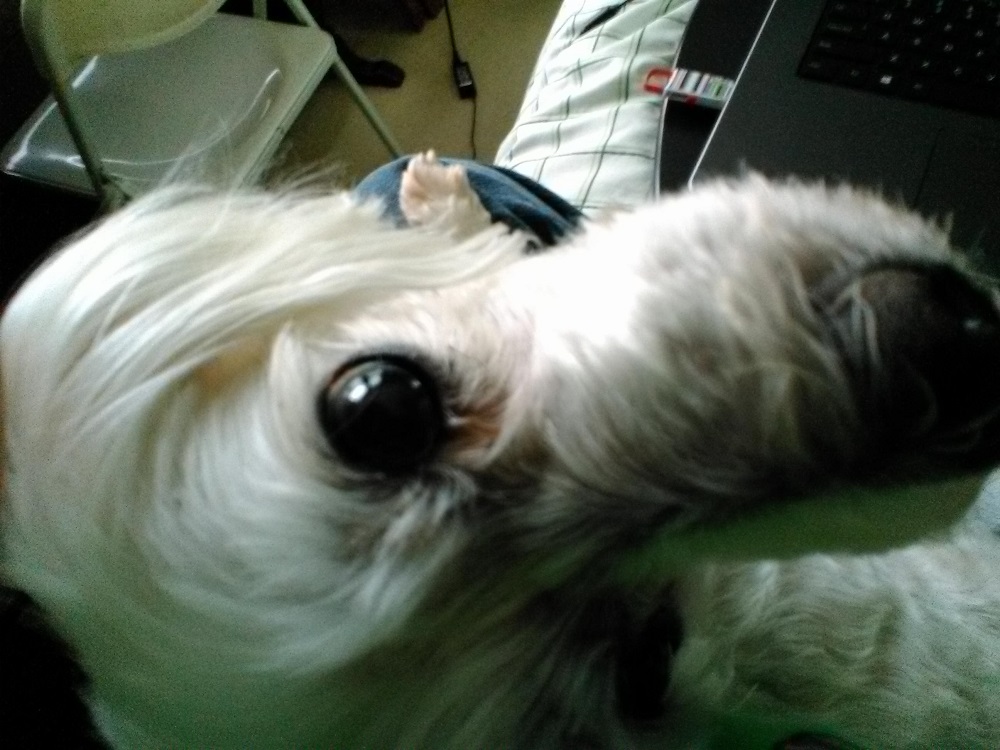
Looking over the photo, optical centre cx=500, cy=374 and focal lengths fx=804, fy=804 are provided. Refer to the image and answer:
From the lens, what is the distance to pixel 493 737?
0.47 m

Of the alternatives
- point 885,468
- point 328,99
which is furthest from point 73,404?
point 328,99

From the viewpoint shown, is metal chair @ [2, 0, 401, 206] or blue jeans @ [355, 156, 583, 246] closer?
blue jeans @ [355, 156, 583, 246]

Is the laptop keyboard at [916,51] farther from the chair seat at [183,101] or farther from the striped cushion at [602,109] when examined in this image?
the chair seat at [183,101]

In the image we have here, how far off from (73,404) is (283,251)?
16 centimetres

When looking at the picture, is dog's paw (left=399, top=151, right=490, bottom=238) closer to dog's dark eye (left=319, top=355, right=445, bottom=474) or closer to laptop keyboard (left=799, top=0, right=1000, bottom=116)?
dog's dark eye (left=319, top=355, right=445, bottom=474)

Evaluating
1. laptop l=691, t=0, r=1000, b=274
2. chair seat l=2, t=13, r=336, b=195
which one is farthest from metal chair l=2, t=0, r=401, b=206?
laptop l=691, t=0, r=1000, b=274

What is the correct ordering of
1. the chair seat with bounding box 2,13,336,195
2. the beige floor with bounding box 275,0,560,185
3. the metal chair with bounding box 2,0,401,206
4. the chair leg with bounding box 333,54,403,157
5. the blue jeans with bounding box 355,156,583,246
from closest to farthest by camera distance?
the blue jeans with bounding box 355,156,583,246
the metal chair with bounding box 2,0,401,206
the chair seat with bounding box 2,13,336,195
the chair leg with bounding box 333,54,403,157
the beige floor with bounding box 275,0,560,185

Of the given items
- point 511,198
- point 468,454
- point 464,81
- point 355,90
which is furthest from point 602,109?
point 464,81

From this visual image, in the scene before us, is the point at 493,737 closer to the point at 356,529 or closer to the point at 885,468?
the point at 356,529

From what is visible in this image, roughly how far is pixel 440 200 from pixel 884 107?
17.1 inches

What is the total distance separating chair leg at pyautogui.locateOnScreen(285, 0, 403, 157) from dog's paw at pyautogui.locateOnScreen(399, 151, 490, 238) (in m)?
0.94

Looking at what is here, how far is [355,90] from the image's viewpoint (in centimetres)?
168

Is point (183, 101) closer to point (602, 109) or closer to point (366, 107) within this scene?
point (366, 107)

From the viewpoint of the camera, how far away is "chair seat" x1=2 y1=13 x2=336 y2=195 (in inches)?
52.7
